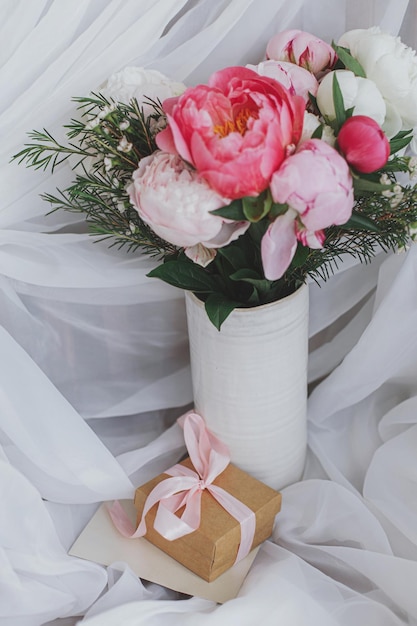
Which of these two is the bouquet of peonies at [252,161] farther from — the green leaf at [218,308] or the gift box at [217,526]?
the gift box at [217,526]

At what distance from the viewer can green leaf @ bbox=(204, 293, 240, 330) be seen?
0.87 m

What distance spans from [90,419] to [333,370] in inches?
14.2

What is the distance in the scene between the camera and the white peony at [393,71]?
2.72 ft

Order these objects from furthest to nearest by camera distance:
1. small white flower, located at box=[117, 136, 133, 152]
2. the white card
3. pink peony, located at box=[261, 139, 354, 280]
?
the white card
small white flower, located at box=[117, 136, 133, 152]
pink peony, located at box=[261, 139, 354, 280]

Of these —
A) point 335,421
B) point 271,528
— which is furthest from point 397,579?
point 335,421

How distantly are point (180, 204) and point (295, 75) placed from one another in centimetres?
22

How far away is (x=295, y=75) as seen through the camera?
33.7 inches

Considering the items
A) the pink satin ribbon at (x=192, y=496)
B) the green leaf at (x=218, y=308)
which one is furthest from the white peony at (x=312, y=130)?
the pink satin ribbon at (x=192, y=496)

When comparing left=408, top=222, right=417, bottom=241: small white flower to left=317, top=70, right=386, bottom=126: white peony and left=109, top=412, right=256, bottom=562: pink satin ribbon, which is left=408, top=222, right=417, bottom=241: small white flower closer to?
left=317, top=70, right=386, bottom=126: white peony

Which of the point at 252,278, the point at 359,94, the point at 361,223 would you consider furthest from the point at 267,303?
the point at 359,94

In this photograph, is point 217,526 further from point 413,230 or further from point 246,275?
point 413,230

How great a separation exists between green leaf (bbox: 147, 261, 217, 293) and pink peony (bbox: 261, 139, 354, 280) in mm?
168

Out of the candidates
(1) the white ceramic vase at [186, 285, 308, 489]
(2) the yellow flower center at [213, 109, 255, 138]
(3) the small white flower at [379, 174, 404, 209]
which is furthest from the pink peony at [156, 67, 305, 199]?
(1) the white ceramic vase at [186, 285, 308, 489]

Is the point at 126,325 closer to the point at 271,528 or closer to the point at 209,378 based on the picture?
the point at 209,378
